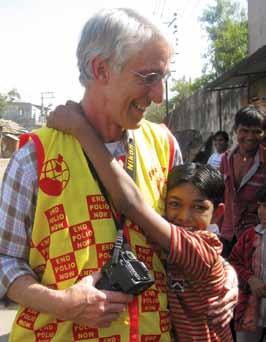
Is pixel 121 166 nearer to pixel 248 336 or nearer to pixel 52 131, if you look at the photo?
pixel 52 131

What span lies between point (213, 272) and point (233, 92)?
1028cm

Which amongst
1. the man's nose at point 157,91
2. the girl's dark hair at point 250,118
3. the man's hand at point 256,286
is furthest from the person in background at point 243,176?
the man's nose at point 157,91

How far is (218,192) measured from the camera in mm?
2070

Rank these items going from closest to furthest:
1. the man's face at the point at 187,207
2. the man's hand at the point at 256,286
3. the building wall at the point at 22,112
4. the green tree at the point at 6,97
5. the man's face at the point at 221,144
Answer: the man's face at the point at 187,207
the man's hand at the point at 256,286
the man's face at the point at 221,144
the green tree at the point at 6,97
the building wall at the point at 22,112

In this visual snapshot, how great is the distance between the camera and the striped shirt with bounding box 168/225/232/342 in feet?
5.77

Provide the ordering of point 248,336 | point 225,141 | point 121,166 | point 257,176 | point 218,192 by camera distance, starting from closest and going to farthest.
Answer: point 121,166, point 218,192, point 248,336, point 257,176, point 225,141

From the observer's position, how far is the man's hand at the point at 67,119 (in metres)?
1.75

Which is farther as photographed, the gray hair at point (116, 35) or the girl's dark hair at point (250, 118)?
the girl's dark hair at point (250, 118)

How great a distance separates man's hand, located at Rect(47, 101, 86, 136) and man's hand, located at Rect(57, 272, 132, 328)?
0.47m

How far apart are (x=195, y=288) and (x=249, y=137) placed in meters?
2.58

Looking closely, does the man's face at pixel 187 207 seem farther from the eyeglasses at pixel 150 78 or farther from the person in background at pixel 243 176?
the person in background at pixel 243 176

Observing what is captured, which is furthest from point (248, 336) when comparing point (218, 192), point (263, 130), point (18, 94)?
point (18, 94)

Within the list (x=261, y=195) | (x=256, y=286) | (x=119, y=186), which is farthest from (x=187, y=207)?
(x=261, y=195)

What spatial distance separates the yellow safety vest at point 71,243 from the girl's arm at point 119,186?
4 centimetres
